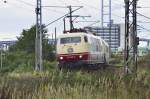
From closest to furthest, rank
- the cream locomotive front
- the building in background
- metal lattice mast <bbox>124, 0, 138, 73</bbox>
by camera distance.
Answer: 1. metal lattice mast <bbox>124, 0, 138, 73</bbox>
2. the cream locomotive front
3. the building in background

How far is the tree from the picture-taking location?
3209 inches

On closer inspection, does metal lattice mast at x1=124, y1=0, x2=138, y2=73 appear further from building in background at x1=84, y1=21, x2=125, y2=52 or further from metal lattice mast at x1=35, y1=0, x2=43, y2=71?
building in background at x1=84, y1=21, x2=125, y2=52

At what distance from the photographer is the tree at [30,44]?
81.5 metres

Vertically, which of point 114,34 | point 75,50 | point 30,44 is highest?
point 114,34

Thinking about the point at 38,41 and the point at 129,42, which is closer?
the point at 129,42

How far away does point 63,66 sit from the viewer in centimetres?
4506

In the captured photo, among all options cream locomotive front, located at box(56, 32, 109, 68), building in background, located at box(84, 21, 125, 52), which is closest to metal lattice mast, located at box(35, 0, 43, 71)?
cream locomotive front, located at box(56, 32, 109, 68)

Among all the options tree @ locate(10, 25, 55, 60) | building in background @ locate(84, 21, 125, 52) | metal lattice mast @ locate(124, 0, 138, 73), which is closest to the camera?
metal lattice mast @ locate(124, 0, 138, 73)

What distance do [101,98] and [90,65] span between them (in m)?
31.5

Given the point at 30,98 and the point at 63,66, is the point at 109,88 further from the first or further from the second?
the point at 63,66

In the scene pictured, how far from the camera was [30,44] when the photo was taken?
85.8 metres

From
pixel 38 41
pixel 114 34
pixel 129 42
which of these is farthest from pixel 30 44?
pixel 114 34

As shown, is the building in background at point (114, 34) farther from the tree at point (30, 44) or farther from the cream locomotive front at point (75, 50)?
the cream locomotive front at point (75, 50)

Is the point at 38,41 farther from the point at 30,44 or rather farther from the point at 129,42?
the point at 30,44
